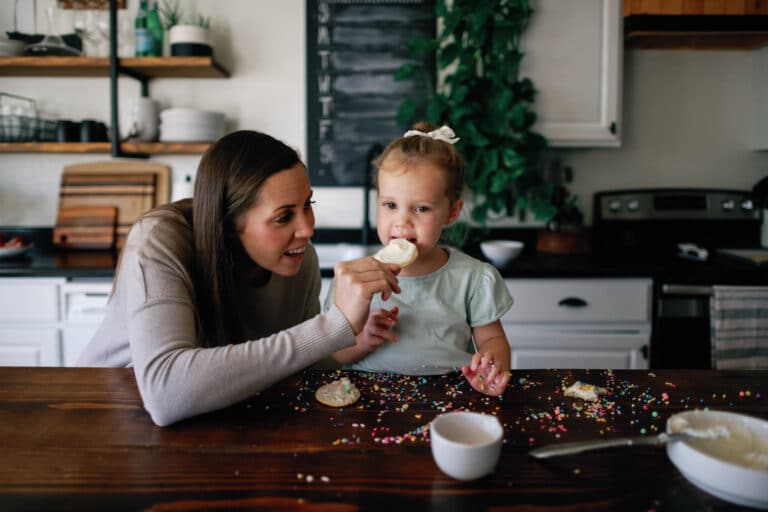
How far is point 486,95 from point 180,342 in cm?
227

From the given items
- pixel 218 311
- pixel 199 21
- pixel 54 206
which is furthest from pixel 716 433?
pixel 54 206

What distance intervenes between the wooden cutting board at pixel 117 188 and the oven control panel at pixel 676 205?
237cm

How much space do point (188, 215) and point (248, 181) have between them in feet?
0.80

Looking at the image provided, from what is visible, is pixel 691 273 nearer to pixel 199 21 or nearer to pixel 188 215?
pixel 188 215

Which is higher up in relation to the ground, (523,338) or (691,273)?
(691,273)

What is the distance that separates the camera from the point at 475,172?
2.93 m

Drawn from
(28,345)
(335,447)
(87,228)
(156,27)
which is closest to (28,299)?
(28,345)

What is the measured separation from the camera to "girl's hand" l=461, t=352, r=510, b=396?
1.09 metres

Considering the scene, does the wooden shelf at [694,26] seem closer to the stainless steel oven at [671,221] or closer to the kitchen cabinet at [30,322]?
the stainless steel oven at [671,221]

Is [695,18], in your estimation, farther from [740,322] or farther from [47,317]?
[47,317]

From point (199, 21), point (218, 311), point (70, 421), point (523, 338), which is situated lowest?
point (523, 338)

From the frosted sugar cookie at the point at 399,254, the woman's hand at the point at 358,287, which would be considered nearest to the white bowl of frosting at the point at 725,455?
the woman's hand at the point at 358,287

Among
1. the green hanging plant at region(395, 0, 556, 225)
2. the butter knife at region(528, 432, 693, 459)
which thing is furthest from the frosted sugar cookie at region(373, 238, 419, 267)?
the green hanging plant at region(395, 0, 556, 225)

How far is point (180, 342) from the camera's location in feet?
3.50
